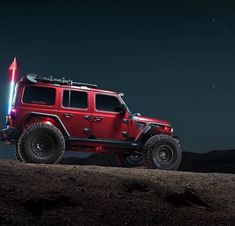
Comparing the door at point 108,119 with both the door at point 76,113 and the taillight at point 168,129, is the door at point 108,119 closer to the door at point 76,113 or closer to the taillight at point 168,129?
the door at point 76,113

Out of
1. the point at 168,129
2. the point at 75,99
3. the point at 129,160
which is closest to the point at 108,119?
the point at 75,99

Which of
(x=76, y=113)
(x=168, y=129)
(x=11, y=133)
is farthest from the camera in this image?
(x=168, y=129)

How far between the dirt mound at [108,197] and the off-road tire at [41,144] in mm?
1208

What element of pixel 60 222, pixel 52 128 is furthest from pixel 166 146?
pixel 60 222

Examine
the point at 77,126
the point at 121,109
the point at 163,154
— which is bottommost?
the point at 163,154

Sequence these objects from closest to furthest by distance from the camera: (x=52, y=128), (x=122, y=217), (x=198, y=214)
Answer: (x=122, y=217) < (x=198, y=214) < (x=52, y=128)

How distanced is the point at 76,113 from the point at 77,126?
348 millimetres

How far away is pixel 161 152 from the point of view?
39.4ft

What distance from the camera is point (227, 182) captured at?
33.7 feet

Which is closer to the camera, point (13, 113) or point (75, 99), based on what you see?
point (13, 113)

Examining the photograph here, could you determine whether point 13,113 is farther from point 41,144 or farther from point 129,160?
point 129,160

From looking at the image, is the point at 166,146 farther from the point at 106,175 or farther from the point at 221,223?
the point at 221,223

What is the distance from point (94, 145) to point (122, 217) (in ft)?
17.4

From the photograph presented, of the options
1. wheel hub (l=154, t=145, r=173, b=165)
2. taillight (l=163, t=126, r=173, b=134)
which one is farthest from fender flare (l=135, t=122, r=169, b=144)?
wheel hub (l=154, t=145, r=173, b=165)
